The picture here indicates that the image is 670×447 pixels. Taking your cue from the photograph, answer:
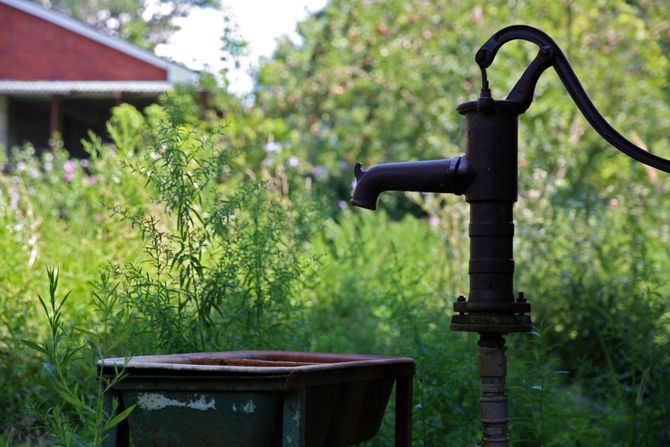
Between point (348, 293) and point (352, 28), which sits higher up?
point (352, 28)

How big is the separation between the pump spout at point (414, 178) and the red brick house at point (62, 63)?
17919mm

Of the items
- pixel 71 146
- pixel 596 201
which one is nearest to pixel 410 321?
pixel 596 201

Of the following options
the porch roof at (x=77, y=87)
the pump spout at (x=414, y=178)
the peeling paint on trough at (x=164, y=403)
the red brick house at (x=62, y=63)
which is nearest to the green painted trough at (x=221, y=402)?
the peeling paint on trough at (x=164, y=403)

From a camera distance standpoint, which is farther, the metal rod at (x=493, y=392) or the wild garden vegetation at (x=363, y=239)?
the wild garden vegetation at (x=363, y=239)

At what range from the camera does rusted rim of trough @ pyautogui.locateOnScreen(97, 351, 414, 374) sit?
7.67 feet

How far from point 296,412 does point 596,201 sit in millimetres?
5449

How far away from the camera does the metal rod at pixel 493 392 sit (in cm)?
261

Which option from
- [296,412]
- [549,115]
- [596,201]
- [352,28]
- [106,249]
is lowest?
[296,412]

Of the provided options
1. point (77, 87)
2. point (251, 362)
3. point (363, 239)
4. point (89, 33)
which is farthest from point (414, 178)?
point (89, 33)

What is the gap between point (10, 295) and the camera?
4.63 metres

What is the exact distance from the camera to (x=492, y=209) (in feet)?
8.59

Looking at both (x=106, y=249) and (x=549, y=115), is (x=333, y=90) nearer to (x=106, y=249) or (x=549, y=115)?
(x=549, y=115)

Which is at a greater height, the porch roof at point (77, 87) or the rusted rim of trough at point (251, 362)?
the porch roof at point (77, 87)

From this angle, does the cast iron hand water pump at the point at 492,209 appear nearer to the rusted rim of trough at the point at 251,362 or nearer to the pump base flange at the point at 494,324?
the pump base flange at the point at 494,324
